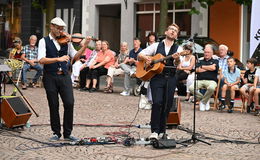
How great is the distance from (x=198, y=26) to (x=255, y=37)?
39.1 feet

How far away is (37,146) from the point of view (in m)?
8.58

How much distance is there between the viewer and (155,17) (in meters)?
26.6

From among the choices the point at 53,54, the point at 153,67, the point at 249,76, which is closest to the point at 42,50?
the point at 53,54

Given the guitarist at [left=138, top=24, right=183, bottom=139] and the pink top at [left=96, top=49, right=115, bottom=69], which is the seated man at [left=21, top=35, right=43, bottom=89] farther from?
the guitarist at [left=138, top=24, right=183, bottom=139]

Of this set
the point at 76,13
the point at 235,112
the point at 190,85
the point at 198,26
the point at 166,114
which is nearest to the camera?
the point at 166,114

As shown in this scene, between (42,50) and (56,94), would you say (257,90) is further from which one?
(42,50)

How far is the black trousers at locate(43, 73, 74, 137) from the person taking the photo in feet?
29.6

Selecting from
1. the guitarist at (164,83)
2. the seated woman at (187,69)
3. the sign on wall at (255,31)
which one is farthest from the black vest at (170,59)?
the seated woman at (187,69)

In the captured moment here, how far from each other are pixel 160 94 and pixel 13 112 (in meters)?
2.65

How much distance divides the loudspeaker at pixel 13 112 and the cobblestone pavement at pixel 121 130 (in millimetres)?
159

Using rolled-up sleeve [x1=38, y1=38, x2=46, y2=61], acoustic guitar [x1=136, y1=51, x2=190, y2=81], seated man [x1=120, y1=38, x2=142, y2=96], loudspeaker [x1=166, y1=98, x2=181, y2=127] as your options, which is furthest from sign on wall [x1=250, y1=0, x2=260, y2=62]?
rolled-up sleeve [x1=38, y1=38, x2=46, y2=61]

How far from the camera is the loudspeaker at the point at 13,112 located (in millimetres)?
9945

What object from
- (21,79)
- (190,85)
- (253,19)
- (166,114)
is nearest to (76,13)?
(21,79)

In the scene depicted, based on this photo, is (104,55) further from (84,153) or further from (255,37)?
(84,153)
